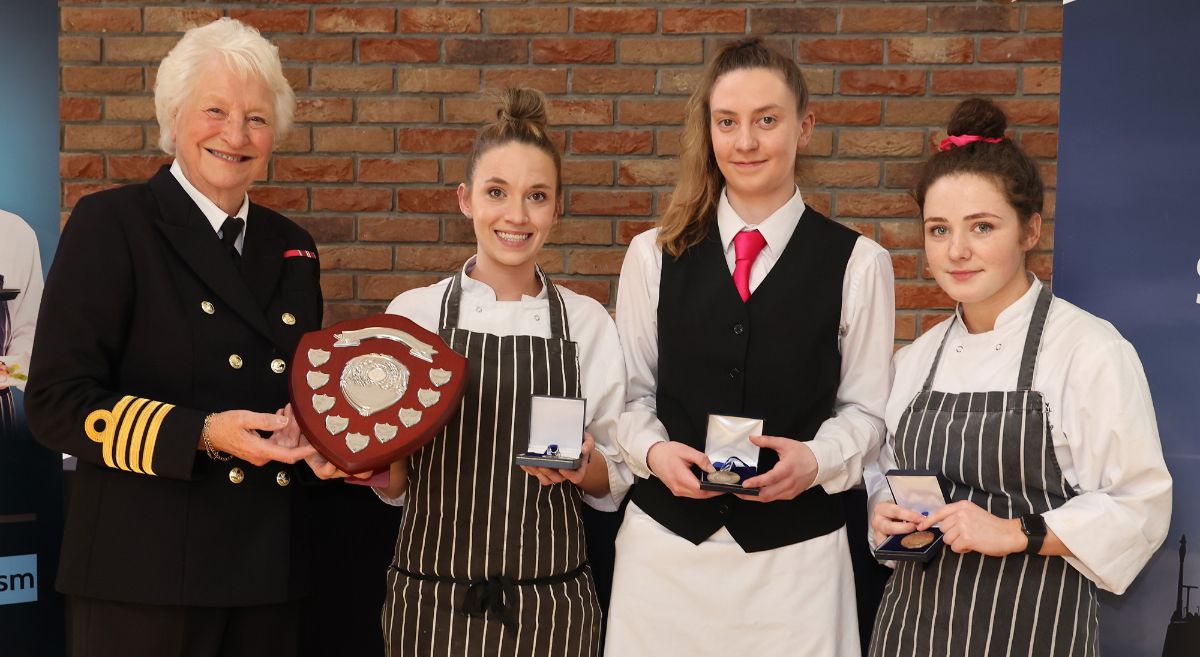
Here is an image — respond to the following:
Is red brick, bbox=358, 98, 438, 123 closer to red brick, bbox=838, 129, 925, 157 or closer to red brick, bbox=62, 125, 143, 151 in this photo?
red brick, bbox=62, 125, 143, 151

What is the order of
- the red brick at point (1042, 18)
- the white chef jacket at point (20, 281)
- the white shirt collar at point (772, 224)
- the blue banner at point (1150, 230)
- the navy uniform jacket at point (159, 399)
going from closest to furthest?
the navy uniform jacket at point (159, 399) < the white shirt collar at point (772, 224) < the blue banner at point (1150, 230) < the white chef jacket at point (20, 281) < the red brick at point (1042, 18)

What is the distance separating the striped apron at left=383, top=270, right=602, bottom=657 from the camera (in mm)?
2076

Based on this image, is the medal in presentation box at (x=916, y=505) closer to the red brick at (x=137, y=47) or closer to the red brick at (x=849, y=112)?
the red brick at (x=849, y=112)

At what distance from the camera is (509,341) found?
218 centimetres

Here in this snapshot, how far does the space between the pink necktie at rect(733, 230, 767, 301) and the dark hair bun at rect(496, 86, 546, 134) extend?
1.69 ft

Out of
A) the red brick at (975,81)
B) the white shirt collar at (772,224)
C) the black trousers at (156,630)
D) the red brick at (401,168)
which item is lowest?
the black trousers at (156,630)

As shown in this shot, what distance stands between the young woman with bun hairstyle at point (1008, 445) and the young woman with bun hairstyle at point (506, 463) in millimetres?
620

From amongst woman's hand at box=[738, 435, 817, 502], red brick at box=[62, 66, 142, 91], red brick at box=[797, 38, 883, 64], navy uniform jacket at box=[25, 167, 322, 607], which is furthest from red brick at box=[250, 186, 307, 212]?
woman's hand at box=[738, 435, 817, 502]

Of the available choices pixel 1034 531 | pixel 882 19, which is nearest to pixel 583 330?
pixel 1034 531

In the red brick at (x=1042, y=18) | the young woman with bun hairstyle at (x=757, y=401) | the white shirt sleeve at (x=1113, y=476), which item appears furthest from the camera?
the red brick at (x=1042, y=18)

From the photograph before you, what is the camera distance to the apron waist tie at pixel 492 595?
6.75ft

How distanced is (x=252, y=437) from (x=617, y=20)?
2160 millimetres

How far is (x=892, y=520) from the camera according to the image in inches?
75.7

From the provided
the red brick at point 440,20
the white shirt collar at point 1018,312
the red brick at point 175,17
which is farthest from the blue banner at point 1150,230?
the red brick at point 175,17
